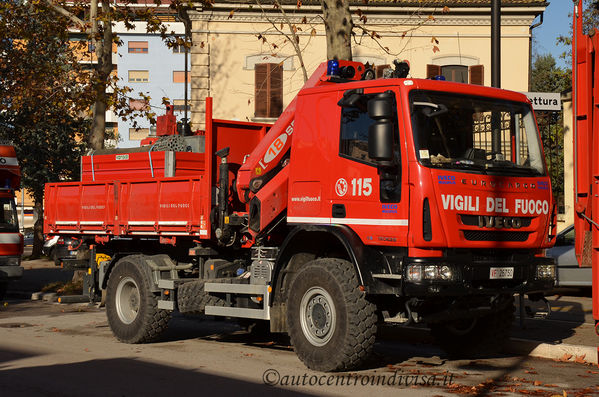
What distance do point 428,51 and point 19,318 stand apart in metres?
17.8

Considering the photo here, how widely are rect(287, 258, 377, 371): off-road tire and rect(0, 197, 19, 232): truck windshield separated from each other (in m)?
11.5

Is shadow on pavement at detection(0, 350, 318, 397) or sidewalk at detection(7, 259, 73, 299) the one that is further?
sidewalk at detection(7, 259, 73, 299)

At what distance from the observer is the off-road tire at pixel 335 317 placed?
8.49m

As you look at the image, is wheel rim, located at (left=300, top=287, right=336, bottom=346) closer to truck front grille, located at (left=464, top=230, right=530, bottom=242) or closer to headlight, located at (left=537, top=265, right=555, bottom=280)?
truck front grille, located at (left=464, top=230, right=530, bottom=242)

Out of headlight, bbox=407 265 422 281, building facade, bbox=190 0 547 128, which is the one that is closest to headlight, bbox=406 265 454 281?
headlight, bbox=407 265 422 281

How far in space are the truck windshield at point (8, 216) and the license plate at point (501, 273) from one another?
43.3 feet

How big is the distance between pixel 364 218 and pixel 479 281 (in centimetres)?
133

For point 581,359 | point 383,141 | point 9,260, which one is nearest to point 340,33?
point 383,141

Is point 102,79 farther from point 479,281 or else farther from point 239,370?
point 479,281

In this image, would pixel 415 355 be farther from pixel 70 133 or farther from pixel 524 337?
pixel 70 133

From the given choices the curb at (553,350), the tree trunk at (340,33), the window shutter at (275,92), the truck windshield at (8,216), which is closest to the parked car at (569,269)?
the tree trunk at (340,33)

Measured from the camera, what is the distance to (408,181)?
8.30 m

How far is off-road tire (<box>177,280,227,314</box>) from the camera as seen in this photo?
10.6m

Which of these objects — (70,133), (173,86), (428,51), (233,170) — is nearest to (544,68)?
(428,51)
